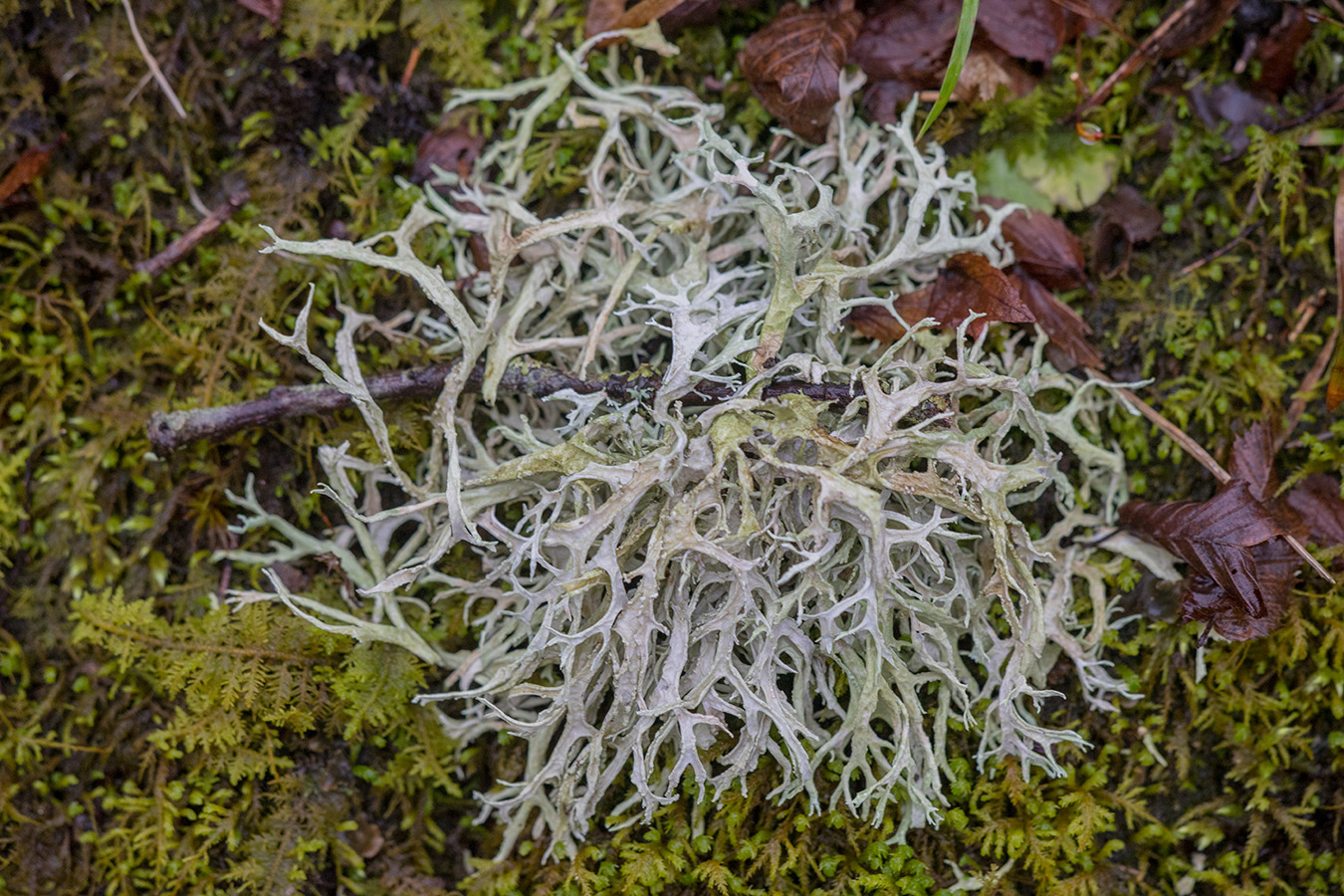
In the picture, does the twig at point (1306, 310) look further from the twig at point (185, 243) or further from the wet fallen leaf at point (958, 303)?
the twig at point (185, 243)

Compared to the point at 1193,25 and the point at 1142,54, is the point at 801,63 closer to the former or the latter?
the point at 1142,54

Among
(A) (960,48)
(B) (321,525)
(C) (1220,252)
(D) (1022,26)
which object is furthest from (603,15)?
(C) (1220,252)

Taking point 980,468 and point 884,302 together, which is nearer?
point 980,468

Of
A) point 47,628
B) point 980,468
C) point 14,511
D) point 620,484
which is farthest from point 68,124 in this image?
point 980,468

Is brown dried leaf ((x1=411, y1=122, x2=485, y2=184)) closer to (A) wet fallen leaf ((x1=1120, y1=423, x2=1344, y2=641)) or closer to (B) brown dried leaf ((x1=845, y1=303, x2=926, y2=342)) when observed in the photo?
(B) brown dried leaf ((x1=845, y1=303, x2=926, y2=342))

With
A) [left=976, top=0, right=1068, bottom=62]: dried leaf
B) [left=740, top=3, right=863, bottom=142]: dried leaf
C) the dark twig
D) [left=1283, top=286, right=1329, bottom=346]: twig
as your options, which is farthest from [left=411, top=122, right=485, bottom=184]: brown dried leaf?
[left=1283, top=286, right=1329, bottom=346]: twig

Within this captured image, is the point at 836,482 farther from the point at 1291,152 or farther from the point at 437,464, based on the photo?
the point at 1291,152
